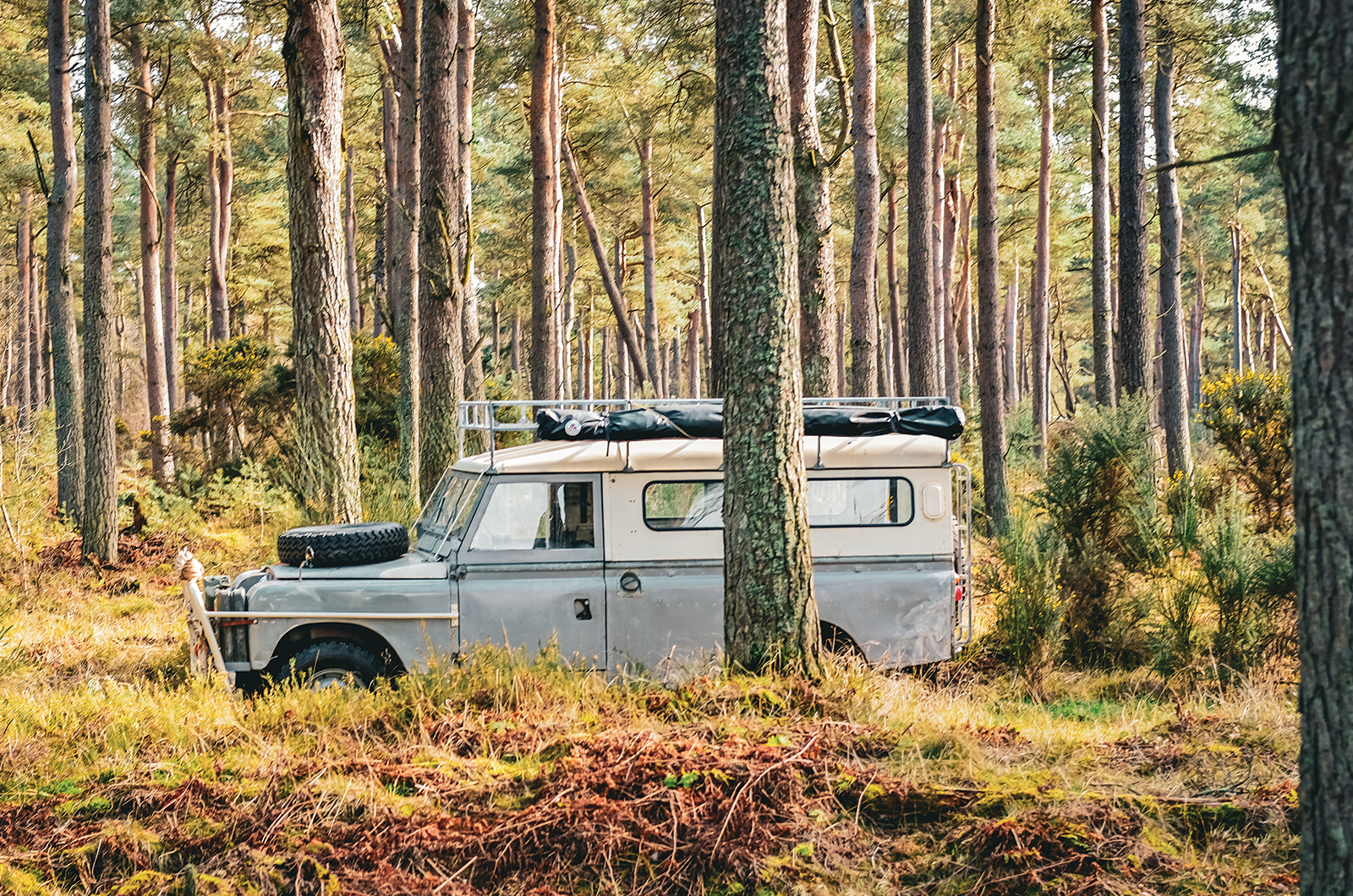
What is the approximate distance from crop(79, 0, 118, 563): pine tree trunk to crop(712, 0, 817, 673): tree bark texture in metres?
9.98

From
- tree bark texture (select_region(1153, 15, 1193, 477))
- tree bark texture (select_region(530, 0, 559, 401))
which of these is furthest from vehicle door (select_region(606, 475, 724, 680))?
tree bark texture (select_region(1153, 15, 1193, 477))

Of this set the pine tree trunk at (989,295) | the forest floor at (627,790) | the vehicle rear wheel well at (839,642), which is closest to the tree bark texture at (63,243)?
the forest floor at (627,790)

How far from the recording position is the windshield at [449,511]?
Result: 727cm

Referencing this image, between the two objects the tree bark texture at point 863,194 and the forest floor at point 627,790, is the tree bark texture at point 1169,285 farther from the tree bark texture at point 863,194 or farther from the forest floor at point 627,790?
the forest floor at point 627,790

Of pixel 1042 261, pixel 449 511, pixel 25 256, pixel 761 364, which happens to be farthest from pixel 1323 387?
pixel 25 256

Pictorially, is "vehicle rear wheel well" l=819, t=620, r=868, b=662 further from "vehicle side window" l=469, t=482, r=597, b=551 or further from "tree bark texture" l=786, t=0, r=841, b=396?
"tree bark texture" l=786, t=0, r=841, b=396

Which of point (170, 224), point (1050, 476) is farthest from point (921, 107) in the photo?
point (170, 224)

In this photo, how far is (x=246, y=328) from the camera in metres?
49.7

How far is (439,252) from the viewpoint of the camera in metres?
13.1

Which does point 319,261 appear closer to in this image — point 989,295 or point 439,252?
point 439,252

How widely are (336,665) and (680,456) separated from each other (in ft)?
8.92

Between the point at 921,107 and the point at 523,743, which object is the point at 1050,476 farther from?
the point at 921,107

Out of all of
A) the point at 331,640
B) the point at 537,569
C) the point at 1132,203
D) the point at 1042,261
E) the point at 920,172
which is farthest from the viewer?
the point at 1042,261

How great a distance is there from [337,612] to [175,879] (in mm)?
2575
